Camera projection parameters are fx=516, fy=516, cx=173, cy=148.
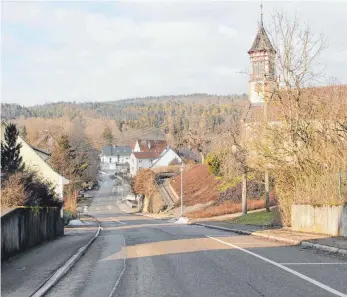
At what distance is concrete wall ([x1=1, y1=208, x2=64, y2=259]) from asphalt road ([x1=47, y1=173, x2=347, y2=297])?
6.68 ft

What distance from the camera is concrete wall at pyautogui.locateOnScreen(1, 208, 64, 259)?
1423 cm

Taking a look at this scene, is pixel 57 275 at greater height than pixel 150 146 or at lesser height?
lesser

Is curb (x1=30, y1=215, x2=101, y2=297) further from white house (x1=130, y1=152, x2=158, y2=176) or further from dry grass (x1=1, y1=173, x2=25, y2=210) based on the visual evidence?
white house (x1=130, y1=152, x2=158, y2=176)

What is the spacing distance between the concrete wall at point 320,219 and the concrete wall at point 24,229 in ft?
36.3

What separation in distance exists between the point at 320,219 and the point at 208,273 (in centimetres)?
1035

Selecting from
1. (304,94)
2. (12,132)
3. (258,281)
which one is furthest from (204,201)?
(258,281)

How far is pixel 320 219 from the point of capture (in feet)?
68.3

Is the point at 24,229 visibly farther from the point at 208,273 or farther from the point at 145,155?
the point at 145,155

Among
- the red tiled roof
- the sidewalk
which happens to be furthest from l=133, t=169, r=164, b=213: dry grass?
the red tiled roof

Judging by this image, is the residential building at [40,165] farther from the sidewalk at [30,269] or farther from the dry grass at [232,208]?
the sidewalk at [30,269]

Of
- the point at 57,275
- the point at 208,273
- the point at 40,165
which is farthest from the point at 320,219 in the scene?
the point at 40,165

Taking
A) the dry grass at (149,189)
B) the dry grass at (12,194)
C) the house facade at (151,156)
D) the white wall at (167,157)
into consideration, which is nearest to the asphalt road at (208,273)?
the dry grass at (12,194)

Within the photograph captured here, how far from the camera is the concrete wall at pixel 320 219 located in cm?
1850

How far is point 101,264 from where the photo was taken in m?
14.5
